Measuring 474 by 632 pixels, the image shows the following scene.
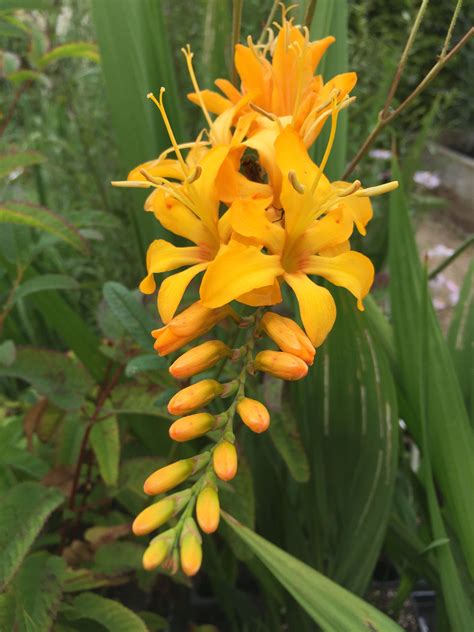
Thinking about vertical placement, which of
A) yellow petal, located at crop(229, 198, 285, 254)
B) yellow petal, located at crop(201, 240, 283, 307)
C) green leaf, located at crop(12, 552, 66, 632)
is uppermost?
yellow petal, located at crop(229, 198, 285, 254)

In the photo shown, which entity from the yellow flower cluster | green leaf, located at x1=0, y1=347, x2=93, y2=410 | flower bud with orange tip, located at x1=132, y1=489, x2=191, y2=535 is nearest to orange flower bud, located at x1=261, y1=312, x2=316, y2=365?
the yellow flower cluster

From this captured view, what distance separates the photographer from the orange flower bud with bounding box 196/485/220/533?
1.01ft

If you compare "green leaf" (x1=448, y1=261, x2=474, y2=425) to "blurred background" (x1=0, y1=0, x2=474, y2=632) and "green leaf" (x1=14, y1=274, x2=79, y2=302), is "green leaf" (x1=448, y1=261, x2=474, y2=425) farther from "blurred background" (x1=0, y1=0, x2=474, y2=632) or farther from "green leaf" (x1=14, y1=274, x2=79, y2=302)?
"green leaf" (x1=14, y1=274, x2=79, y2=302)

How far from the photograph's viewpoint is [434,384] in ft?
1.67

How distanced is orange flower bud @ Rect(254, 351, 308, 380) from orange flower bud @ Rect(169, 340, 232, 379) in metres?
0.03

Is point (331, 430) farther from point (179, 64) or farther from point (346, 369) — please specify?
point (179, 64)

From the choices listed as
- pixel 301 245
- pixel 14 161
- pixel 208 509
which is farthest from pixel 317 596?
pixel 14 161

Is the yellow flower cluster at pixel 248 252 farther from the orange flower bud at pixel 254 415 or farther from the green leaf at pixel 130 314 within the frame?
the green leaf at pixel 130 314

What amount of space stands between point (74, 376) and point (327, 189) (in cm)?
30

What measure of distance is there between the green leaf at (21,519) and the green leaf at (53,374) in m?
0.07

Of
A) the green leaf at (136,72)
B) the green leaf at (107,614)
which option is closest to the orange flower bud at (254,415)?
the green leaf at (107,614)

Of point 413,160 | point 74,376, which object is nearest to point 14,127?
point 413,160

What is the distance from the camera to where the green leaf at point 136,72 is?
0.62 meters

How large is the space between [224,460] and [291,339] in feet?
0.25
